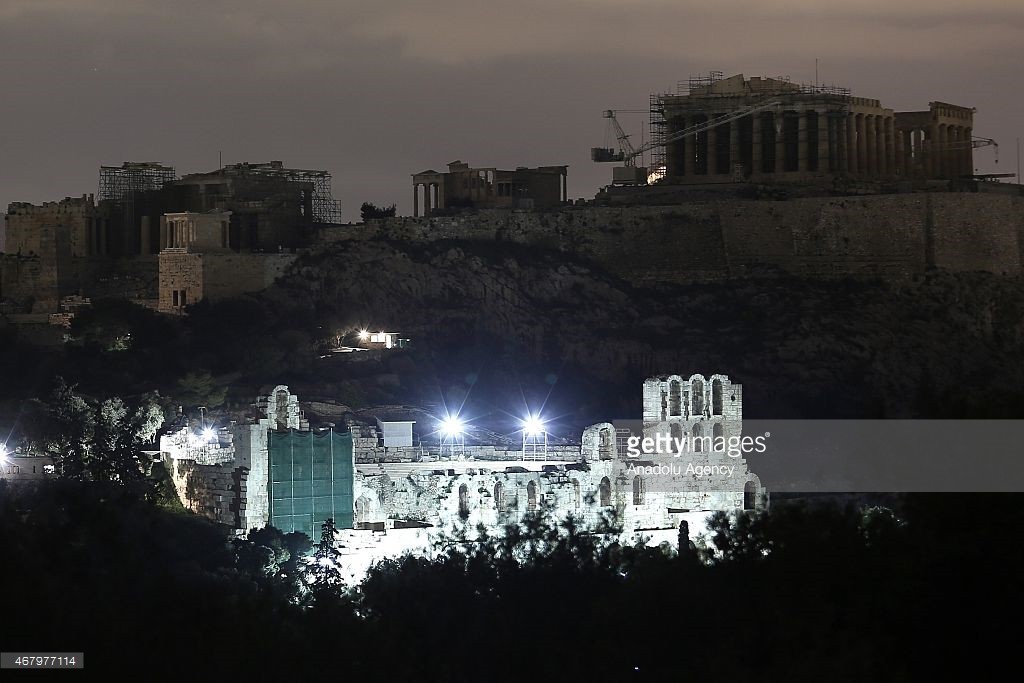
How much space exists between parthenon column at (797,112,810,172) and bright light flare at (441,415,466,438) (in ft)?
79.6

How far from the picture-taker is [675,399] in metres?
58.1

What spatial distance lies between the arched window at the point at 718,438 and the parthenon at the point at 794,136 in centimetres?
3151

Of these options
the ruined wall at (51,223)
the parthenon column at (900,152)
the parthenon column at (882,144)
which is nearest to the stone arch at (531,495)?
the ruined wall at (51,223)

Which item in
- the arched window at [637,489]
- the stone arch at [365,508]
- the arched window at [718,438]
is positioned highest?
the arched window at [718,438]

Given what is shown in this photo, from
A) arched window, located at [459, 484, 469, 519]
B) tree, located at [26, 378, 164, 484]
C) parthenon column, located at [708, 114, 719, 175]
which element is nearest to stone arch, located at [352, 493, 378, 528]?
arched window, located at [459, 484, 469, 519]

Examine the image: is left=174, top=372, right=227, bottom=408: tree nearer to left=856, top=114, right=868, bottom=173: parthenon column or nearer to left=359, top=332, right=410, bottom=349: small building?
left=359, top=332, right=410, bottom=349: small building

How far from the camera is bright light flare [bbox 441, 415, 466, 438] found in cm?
6531

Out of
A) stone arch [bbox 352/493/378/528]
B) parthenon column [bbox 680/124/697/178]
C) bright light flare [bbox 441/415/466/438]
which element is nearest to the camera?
stone arch [bbox 352/493/378/528]

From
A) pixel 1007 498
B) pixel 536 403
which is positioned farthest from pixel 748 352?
pixel 1007 498

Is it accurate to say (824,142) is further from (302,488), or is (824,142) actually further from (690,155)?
(302,488)

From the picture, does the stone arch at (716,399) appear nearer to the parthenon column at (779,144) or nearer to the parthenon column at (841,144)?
the parthenon column at (841,144)

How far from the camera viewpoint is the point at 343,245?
84000mm

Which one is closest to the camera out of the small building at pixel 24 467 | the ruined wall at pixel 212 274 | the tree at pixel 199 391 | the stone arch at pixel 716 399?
the stone arch at pixel 716 399

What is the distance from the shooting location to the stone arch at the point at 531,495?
55.9 m
